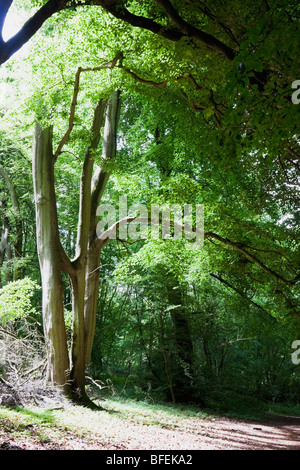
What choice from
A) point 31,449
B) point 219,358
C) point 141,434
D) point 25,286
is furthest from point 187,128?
point 219,358

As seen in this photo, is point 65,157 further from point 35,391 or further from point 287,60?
point 287,60

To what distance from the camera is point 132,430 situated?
7328mm

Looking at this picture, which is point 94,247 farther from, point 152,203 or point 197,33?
point 197,33

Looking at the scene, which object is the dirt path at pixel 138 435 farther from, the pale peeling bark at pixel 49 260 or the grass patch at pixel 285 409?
the grass patch at pixel 285 409

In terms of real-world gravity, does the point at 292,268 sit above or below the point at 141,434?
above

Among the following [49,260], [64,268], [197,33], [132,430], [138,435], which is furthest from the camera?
[64,268]

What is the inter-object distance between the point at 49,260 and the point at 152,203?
2529mm

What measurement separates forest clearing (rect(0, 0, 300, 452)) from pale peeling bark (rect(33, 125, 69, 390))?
1.2 inches

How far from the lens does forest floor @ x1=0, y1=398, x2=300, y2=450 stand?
211 inches

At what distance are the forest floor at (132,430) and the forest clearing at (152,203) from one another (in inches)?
2.1

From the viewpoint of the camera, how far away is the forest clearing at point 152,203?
4.57 m

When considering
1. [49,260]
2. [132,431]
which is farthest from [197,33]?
[132,431]

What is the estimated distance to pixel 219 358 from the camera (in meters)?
18.3

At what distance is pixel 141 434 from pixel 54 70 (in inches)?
256
